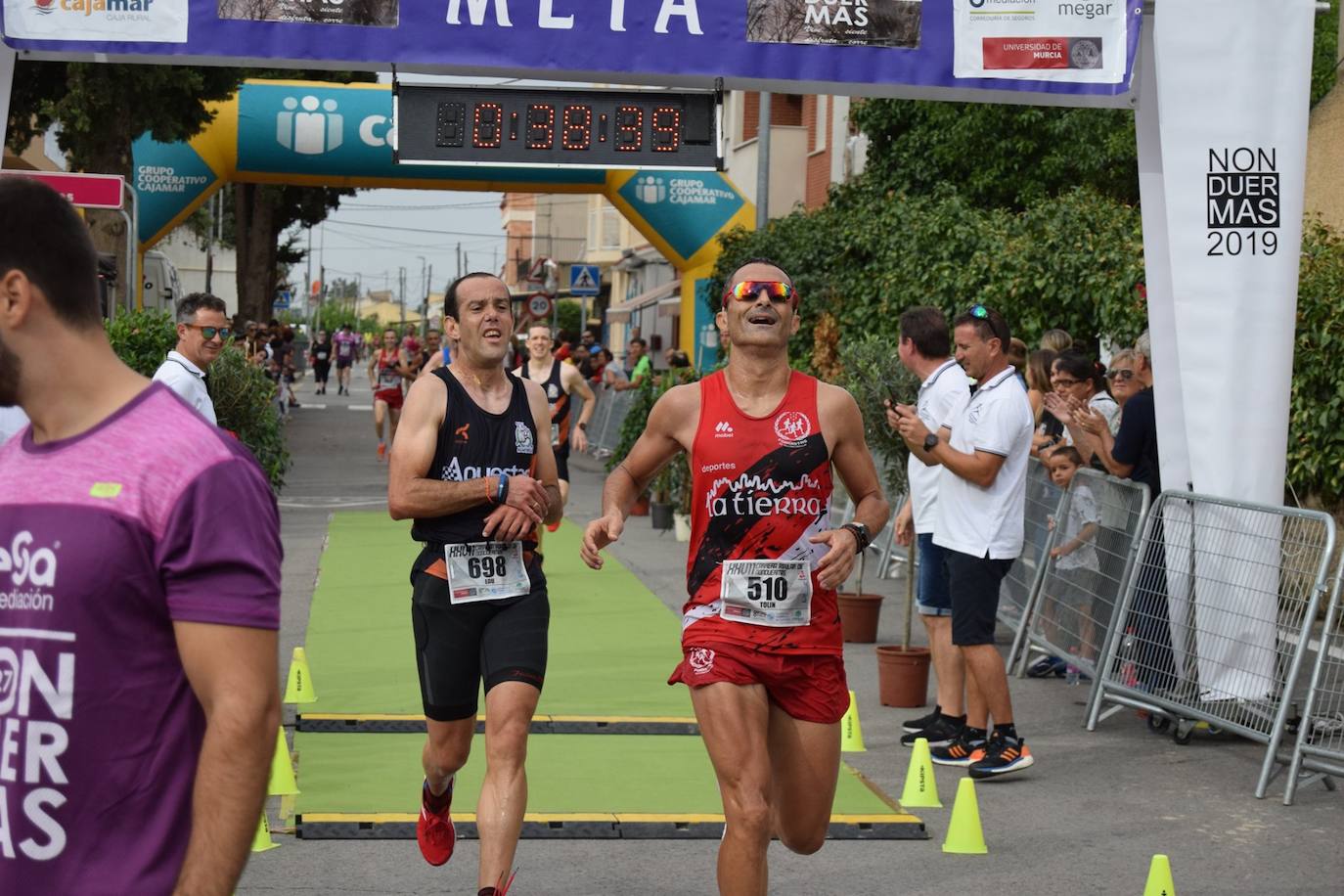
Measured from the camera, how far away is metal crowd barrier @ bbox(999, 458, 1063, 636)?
10.5m

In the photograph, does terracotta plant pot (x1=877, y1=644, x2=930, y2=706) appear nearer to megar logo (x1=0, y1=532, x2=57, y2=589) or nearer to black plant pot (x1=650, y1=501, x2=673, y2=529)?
megar logo (x1=0, y1=532, x2=57, y2=589)

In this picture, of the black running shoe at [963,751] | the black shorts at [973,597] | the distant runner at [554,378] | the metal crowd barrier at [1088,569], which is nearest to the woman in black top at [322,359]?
the distant runner at [554,378]

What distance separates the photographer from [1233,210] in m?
8.69

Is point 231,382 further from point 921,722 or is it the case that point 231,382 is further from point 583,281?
point 583,281

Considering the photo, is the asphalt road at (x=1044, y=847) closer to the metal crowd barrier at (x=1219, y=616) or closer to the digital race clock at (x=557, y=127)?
the metal crowd barrier at (x=1219, y=616)

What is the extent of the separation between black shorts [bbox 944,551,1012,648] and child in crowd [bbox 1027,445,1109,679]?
1.67m

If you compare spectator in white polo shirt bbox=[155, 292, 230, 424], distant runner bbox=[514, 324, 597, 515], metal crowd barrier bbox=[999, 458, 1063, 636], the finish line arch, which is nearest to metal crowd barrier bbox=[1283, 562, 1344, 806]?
metal crowd barrier bbox=[999, 458, 1063, 636]

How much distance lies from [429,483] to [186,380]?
2.50 metres

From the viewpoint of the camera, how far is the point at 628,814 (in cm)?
702

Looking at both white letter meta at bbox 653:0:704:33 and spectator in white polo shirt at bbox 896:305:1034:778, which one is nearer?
spectator in white polo shirt at bbox 896:305:1034:778

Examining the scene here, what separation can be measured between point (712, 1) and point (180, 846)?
702 cm

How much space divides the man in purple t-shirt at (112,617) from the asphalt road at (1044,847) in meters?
3.68

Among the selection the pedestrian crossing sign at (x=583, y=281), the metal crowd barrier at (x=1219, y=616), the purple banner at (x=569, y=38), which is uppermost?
the purple banner at (x=569, y=38)

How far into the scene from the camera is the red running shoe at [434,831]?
6.02m
